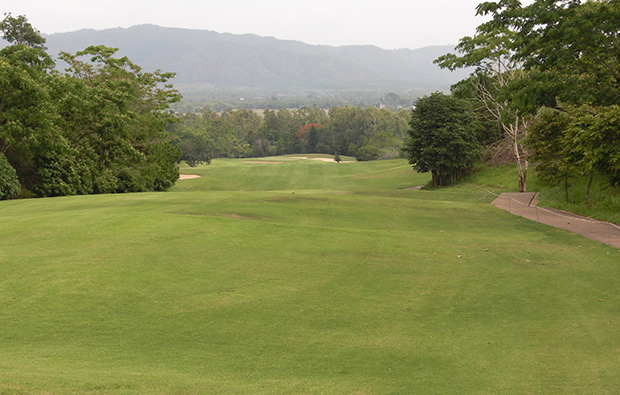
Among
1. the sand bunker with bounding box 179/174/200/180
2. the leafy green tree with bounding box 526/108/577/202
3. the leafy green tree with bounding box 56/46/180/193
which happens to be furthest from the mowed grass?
the sand bunker with bounding box 179/174/200/180

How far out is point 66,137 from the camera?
36250mm

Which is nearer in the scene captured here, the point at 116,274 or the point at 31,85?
the point at 116,274

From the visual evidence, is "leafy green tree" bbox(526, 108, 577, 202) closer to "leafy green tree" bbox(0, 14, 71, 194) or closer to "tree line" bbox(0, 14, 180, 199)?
"tree line" bbox(0, 14, 180, 199)

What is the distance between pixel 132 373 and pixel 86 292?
3.98m

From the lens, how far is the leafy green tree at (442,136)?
46.2 meters

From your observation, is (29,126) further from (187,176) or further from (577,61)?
(187,176)

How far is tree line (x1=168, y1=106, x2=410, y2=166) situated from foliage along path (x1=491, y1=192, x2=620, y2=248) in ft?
304

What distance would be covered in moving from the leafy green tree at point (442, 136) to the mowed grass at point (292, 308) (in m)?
29.3

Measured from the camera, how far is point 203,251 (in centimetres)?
1289

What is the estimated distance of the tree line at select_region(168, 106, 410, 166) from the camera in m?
131

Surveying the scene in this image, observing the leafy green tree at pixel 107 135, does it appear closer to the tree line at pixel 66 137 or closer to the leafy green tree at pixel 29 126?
the tree line at pixel 66 137

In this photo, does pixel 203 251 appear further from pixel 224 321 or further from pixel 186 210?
pixel 186 210

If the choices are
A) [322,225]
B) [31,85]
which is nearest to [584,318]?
[322,225]

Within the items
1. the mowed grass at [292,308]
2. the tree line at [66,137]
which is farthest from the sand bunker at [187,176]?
the mowed grass at [292,308]
